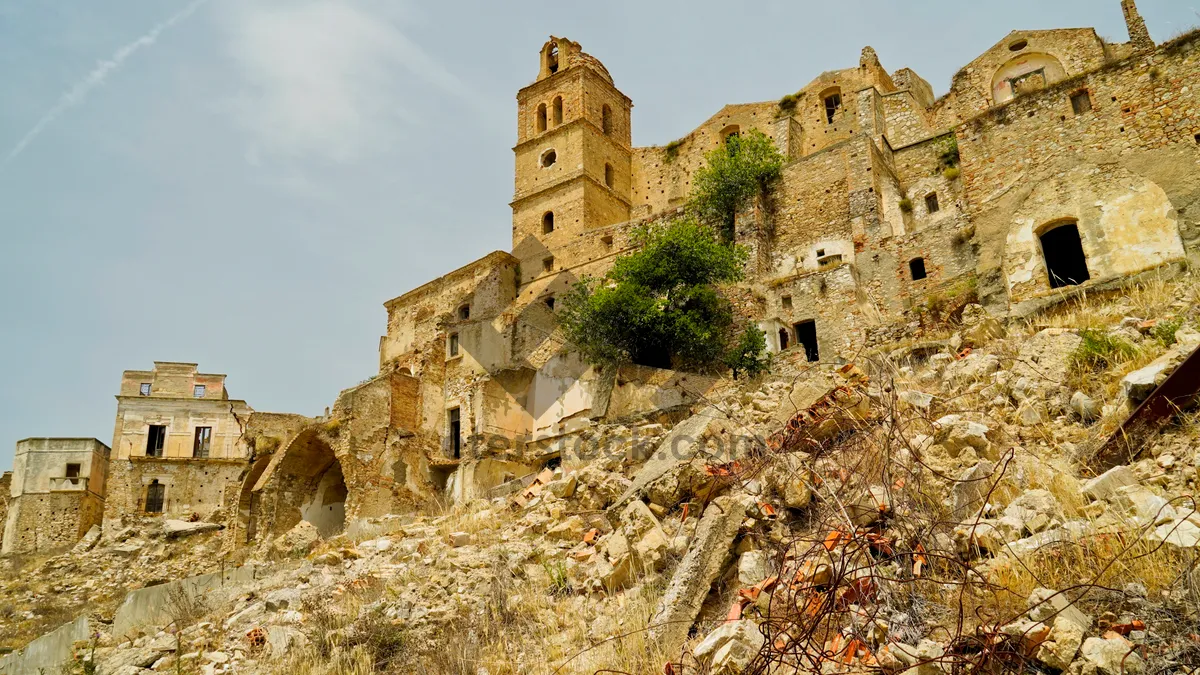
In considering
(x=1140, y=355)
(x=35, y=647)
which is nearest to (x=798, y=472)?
(x=1140, y=355)

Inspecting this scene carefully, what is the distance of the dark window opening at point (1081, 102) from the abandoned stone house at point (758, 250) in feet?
0.14

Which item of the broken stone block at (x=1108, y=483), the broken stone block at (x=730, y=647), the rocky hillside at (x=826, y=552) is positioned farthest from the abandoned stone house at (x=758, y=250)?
the broken stone block at (x=730, y=647)

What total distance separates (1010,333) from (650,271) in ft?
43.9

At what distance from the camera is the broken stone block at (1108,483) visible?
21.1ft

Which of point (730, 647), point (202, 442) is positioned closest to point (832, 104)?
point (202, 442)

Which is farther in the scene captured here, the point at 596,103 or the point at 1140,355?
the point at 596,103

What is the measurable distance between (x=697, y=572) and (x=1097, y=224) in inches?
496

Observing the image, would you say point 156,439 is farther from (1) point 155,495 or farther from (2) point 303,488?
(2) point 303,488

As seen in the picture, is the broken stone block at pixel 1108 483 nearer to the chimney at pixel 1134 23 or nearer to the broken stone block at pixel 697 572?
the broken stone block at pixel 697 572

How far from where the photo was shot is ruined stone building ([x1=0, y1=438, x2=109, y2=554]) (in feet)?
95.9

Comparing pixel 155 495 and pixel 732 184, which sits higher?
pixel 732 184

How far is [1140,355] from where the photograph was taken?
28.1 ft

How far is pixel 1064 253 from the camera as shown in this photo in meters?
17.6

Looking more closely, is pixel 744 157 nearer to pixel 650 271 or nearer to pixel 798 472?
pixel 650 271
